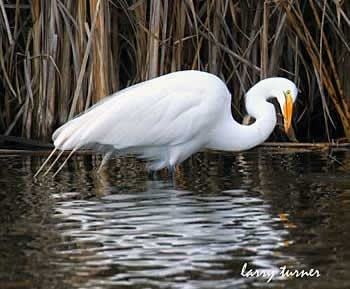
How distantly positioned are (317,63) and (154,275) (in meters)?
4.09

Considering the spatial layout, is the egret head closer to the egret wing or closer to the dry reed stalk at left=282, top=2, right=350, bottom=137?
the egret wing

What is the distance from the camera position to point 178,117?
21.5 ft

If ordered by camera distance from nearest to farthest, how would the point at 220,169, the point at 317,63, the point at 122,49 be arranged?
the point at 220,169, the point at 317,63, the point at 122,49

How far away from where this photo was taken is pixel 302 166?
23.2ft

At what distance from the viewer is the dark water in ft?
12.4

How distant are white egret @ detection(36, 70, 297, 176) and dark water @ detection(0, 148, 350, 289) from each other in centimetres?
24

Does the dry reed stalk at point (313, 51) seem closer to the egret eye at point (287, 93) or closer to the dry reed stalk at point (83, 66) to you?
the egret eye at point (287, 93)

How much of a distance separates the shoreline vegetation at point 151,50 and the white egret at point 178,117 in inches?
31.6

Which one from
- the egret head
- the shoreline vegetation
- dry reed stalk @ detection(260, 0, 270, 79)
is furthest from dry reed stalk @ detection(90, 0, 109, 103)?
the egret head

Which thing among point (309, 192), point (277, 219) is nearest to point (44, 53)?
point (309, 192)

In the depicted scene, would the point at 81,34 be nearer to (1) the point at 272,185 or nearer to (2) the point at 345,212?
(1) the point at 272,185

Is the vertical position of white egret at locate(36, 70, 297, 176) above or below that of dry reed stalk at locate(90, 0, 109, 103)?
below

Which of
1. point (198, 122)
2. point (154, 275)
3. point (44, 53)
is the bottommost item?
point (154, 275)
